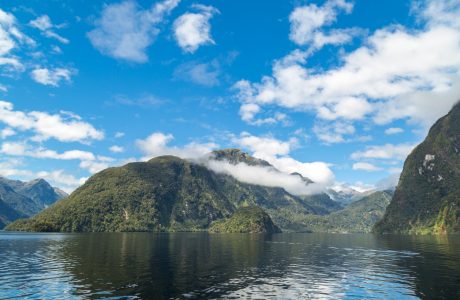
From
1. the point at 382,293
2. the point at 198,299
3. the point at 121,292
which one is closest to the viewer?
the point at 198,299

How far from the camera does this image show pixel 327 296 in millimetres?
56875

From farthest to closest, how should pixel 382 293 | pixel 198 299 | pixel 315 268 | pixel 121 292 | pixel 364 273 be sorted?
pixel 315 268 < pixel 364 273 < pixel 382 293 < pixel 121 292 < pixel 198 299

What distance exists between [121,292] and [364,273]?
56.5 m

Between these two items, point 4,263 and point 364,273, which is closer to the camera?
point 364,273

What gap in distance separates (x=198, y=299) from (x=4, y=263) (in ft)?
227

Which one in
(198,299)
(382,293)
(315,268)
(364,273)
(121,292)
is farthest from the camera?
(315,268)

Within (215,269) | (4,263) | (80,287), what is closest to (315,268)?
(215,269)

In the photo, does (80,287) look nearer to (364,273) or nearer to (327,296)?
(327,296)

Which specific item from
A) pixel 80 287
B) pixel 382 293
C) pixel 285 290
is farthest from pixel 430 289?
pixel 80 287

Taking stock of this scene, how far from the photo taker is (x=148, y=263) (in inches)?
3720

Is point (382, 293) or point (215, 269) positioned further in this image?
point (215, 269)

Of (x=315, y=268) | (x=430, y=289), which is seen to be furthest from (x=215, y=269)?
(x=430, y=289)

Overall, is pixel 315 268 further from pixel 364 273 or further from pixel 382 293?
pixel 382 293

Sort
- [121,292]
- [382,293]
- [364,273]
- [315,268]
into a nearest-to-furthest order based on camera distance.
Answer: [121,292] → [382,293] → [364,273] → [315,268]
